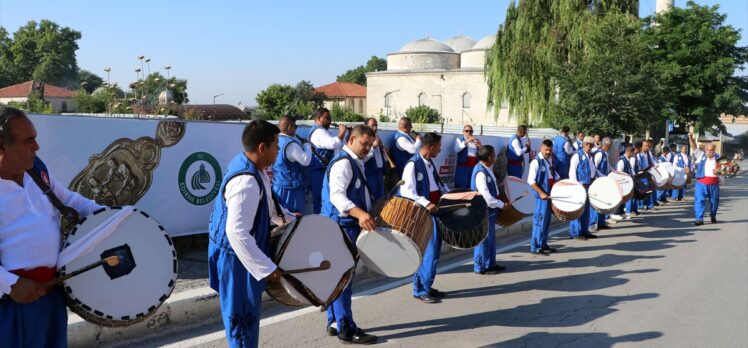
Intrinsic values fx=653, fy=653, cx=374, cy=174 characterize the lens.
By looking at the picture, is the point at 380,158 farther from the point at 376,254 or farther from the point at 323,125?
the point at 376,254

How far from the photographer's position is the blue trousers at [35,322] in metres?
3.08

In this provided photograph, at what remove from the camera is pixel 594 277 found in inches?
344

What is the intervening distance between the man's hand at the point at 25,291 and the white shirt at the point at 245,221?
1071 mm

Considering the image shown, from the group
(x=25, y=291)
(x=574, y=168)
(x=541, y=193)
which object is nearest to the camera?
(x=25, y=291)

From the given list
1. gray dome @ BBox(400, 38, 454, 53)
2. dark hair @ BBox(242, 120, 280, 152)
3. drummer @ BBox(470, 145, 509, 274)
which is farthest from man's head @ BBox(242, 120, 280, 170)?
gray dome @ BBox(400, 38, 454, 53)

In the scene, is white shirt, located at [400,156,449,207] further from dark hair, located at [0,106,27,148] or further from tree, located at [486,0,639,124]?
tree, located at [486,0,639,124]

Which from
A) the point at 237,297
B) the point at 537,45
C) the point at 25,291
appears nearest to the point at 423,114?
the point at 537,45

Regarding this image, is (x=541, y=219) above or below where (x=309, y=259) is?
below

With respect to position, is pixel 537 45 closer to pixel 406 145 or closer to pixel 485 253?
pixel 406 145

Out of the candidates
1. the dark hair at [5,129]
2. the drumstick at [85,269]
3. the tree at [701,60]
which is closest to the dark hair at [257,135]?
the drumstick at [85,269]

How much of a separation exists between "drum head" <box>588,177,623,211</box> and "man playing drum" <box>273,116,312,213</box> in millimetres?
5910

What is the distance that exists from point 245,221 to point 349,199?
1.75 metres

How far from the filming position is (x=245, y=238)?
3818 mm

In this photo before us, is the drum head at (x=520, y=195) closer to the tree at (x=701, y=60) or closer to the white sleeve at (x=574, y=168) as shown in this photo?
the white sleeve at (x=574, y=168)
